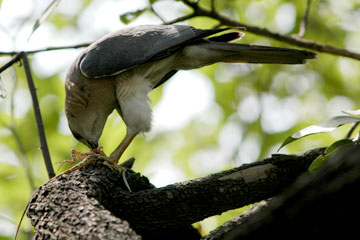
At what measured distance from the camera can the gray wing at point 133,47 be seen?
14.0ft

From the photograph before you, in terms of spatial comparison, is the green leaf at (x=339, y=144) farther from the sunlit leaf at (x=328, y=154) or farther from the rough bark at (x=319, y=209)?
the rough bark at (x=319, y=209)

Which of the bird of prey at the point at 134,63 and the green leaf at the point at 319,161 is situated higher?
the bird of prey at the point at 134,63

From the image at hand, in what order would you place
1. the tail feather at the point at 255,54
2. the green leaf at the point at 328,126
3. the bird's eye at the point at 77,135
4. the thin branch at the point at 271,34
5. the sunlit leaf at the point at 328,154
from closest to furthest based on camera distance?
the sunlit leaf at the point at 328,154 < the green leaf at the point at 328,126 < the tail feather at the point at 255,54 < the thin branch at the point at 271,34 < the bird's eye at the point at 77,135

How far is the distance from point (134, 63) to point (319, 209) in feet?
10.7

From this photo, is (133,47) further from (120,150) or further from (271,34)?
(271,34)

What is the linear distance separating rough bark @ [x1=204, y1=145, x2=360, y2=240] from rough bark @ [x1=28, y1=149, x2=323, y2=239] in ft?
3.87

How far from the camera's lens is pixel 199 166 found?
20.7 ft

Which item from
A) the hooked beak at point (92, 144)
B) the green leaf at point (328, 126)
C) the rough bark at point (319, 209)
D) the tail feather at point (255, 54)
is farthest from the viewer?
the hooked beak at point (92, 144)

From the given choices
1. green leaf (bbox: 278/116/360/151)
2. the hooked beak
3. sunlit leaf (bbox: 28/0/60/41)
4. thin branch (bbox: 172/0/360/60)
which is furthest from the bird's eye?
green leaf (bbox: 278/116/360/151)

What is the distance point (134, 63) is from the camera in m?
4.30

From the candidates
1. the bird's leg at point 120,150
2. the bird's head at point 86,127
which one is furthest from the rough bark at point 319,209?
the bird's head at point 86,127

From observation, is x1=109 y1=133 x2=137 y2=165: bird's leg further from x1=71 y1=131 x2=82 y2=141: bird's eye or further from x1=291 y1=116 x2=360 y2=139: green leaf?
x1=291 y1=116 x2=360 y2=139: green leaf

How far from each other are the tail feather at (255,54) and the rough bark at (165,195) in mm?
1398

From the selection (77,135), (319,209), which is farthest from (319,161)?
(77,135)
